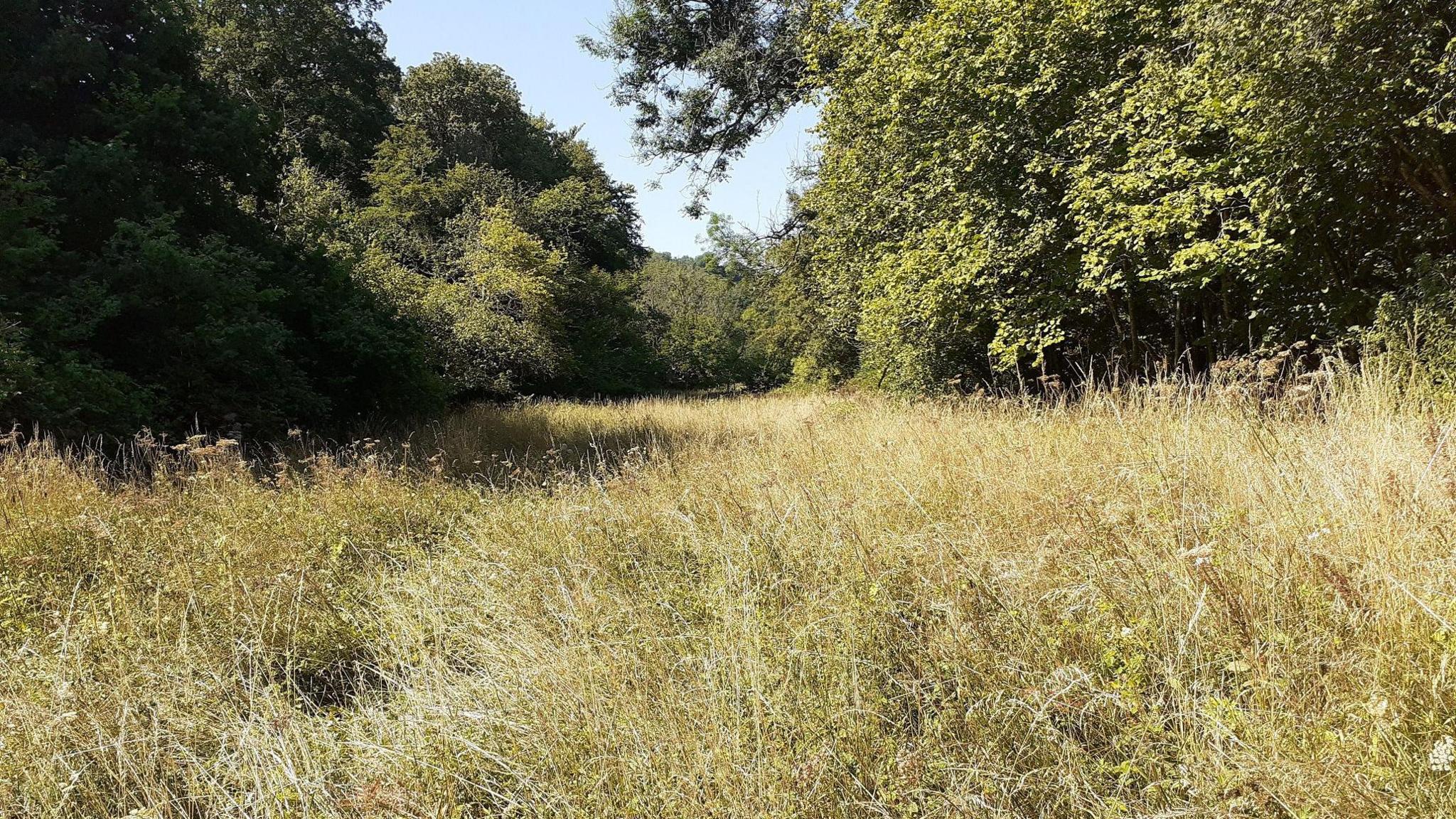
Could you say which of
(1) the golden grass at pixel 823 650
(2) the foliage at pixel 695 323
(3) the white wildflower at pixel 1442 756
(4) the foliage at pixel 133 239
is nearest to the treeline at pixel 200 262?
(4) the foliage at pixel 133 239

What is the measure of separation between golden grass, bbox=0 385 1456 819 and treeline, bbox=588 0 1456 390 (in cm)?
240

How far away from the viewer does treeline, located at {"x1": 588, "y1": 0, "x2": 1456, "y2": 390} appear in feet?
14.9

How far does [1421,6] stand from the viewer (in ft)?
13.5

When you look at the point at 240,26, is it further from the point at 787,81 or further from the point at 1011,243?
the point at 1011,243

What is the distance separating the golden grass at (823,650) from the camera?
5.40 feet

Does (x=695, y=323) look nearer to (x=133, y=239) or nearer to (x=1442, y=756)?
(x=133, y=239)

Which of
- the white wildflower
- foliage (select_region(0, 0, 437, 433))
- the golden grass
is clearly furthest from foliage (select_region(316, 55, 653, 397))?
the white wildflower

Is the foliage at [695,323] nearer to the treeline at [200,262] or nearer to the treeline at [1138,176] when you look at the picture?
the treeline at [200,262]

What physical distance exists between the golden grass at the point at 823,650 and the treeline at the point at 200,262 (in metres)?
3.13

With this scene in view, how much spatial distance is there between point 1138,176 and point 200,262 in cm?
973

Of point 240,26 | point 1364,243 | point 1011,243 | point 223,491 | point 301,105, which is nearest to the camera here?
point 223,491

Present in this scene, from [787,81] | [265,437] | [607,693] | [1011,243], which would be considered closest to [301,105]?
[787,81]

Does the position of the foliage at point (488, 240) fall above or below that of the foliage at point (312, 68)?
below

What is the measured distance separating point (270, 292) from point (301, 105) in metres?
17.2
